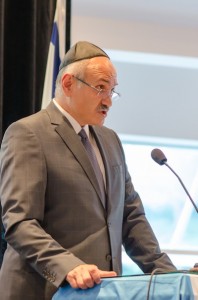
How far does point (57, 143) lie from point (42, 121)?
11 centimetres

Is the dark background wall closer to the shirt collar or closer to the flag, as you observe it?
the flag

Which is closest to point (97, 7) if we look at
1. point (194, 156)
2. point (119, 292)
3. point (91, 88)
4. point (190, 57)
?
point (190, 57)

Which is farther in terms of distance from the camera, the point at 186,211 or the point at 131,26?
the point at 186,211

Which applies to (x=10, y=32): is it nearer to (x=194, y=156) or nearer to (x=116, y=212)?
(x=116, y=212)

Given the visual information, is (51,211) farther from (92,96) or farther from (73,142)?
(92,96)

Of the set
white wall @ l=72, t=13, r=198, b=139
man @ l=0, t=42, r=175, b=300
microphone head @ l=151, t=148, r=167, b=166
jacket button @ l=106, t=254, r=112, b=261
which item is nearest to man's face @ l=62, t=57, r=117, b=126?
man @ l=0, t=42, r=175, b=300

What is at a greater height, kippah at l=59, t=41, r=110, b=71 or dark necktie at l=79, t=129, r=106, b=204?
kippah at l=59, t=41, r=110, b=71

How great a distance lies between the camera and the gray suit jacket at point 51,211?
214 cm

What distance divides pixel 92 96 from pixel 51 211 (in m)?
0.48

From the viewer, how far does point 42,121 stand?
2.44 m

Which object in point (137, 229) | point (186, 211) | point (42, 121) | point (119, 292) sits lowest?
point (186, 211)

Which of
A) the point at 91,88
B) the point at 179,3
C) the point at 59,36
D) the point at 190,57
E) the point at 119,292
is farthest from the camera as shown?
the point at 190,57

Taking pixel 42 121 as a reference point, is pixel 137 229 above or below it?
below

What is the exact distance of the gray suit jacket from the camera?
214cm
